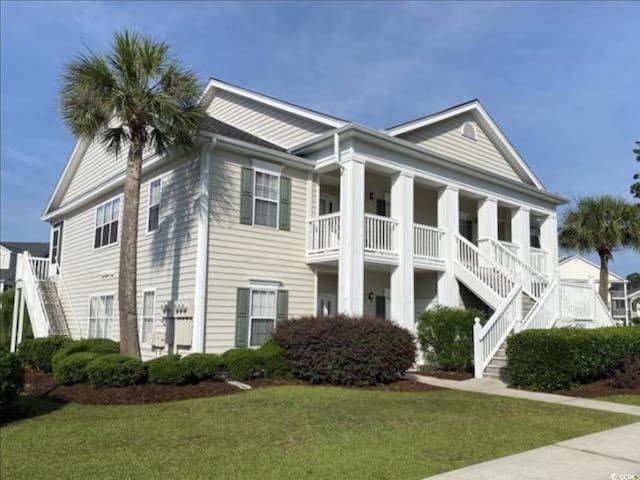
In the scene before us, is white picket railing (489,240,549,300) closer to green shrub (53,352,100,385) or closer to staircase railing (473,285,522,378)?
staircase railing (473,285,522,378)

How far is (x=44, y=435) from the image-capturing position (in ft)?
25.9

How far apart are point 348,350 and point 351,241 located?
11.1ft

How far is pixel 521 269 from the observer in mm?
17641

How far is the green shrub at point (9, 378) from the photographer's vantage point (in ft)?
29.5

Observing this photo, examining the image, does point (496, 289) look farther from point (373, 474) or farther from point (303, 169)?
point (373, 474)

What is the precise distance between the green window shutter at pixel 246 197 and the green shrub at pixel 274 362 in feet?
11.7

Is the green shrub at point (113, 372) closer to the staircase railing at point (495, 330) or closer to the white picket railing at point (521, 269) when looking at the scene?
the staircase railing at point (495, 330)

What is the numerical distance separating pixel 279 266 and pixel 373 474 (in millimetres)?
10036

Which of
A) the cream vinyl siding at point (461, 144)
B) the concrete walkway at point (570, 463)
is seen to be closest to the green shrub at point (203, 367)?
the concrete walkway at point (570, 463)

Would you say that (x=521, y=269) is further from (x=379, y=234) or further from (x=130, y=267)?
(x=130, y=267)

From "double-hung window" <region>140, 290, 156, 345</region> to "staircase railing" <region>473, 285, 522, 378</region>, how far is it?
8.87m

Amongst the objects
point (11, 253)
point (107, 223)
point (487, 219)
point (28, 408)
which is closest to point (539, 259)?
point (487, 219)

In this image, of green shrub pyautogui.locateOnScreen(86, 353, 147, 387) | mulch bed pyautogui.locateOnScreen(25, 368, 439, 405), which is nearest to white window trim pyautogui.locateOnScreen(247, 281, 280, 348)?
mulch bed pyautogui.locateOnScreen(25, 368, 439, 405)

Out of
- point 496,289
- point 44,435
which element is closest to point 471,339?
point 496,289
